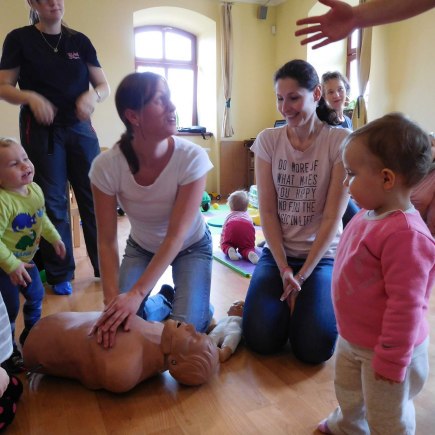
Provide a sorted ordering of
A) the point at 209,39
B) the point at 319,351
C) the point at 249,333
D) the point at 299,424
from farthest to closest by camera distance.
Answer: the point at 209,39, the point at 249,333, the point at 319,351, the point at 299,424

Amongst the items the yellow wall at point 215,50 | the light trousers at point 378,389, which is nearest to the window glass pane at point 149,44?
the yellow wall at point 215,50

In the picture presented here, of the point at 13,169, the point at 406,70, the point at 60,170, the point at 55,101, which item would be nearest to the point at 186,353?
the point at 13,169

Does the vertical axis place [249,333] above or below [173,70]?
below

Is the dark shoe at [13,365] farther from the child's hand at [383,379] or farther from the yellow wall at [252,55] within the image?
the yellow wall at [252,55]

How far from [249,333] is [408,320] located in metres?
0.78

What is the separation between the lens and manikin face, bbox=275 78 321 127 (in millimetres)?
1423

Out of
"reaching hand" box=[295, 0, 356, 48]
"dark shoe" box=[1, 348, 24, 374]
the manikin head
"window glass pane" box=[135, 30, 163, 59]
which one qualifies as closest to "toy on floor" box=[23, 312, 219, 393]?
the manikin head

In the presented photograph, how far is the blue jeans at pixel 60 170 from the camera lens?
1976 mm

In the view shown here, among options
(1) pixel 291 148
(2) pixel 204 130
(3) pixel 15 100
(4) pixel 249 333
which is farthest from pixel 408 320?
(2) pixel 204 130

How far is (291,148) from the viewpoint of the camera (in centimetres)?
156

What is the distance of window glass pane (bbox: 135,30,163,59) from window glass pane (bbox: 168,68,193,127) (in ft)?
1.01

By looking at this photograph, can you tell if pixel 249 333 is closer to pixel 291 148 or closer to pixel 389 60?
pixel 291 148

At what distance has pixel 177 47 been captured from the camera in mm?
5988

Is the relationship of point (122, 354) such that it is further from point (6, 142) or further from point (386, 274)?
point (6, 142)
